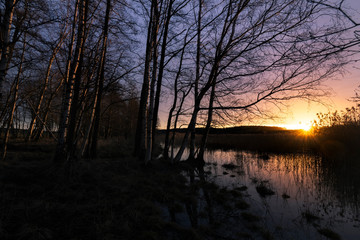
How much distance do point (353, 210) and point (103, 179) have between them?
24.2 feet

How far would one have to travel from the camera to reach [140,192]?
15.9 ft

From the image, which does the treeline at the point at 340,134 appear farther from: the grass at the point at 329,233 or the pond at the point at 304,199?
the grass at the point at 329,233

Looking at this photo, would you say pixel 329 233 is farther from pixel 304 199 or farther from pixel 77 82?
pixel 77 82

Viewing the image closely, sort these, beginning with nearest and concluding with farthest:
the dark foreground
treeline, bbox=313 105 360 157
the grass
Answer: the dark foreground, the grass, treeline, bbox=313 105 360 157

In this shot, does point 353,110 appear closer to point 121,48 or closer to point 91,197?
point 121,48

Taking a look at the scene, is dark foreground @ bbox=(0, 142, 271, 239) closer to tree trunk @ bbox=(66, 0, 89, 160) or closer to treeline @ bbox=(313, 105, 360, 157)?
tree trunk @ bbox=(66, 0, 89, 160)

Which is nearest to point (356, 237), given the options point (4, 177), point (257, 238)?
point (257, 238)

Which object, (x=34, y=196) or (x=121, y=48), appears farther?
(x=121, y=48)

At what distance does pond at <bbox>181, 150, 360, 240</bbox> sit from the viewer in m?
3.84

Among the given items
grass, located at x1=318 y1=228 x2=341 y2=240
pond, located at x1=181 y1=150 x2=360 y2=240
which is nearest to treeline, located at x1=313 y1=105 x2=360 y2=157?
pond, located at x1=181 y1=150 x2=360 y2=240

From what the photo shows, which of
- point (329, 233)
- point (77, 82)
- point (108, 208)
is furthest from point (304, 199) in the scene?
point (77, 82)

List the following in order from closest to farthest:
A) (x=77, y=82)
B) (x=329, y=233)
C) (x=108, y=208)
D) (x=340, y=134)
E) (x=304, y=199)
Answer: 1. (x=108, y=208)
2. (x=329, y=233)
3. (x=77, y=82)
4. (x=304, y=199)
5. (x=340, y=134)

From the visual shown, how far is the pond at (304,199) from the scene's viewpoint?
384 cm

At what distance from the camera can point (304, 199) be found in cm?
563
